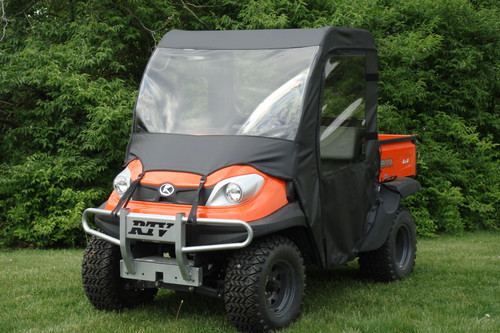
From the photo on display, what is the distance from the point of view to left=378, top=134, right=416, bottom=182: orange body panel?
266 inches

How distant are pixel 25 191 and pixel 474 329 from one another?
7285 mm

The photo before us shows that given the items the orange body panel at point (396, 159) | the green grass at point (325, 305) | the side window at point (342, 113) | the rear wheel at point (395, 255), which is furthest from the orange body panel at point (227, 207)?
the orange body panel at point (396, 159)

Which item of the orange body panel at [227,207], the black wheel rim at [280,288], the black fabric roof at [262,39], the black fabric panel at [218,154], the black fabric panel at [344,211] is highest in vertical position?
the black fabric roof at [262,39]

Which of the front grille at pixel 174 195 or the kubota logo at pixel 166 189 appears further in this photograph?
the kubota logo at pixel 166 189

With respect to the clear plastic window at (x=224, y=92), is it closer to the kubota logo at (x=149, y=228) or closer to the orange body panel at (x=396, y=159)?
the kubota logo at (x=149, y=228)

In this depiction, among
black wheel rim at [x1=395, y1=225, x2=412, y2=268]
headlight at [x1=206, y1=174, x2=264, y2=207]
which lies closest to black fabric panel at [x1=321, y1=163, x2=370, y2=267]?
headlight at [x1=206, y1=174, x2=264, y2=207]

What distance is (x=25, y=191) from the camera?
10117 millimetres

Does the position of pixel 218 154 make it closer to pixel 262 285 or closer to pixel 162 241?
pixel 162 241

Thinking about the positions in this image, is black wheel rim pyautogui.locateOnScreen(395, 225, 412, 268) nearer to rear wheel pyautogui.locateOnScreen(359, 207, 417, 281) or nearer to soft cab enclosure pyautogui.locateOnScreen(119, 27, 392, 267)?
rear wheel pyautogui.locateOnScreen(359, 207, 417, 281)

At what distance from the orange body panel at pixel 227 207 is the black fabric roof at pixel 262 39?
1.19 metres

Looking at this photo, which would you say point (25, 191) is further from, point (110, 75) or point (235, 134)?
point (235, 134)

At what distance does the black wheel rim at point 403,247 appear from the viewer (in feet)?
22.7

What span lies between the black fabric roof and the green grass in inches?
84.2

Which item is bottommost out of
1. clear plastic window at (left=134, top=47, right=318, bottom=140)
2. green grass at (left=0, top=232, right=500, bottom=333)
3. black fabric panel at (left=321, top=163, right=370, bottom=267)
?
green grass at (left=0, top=232, right=500, bottom=333)
